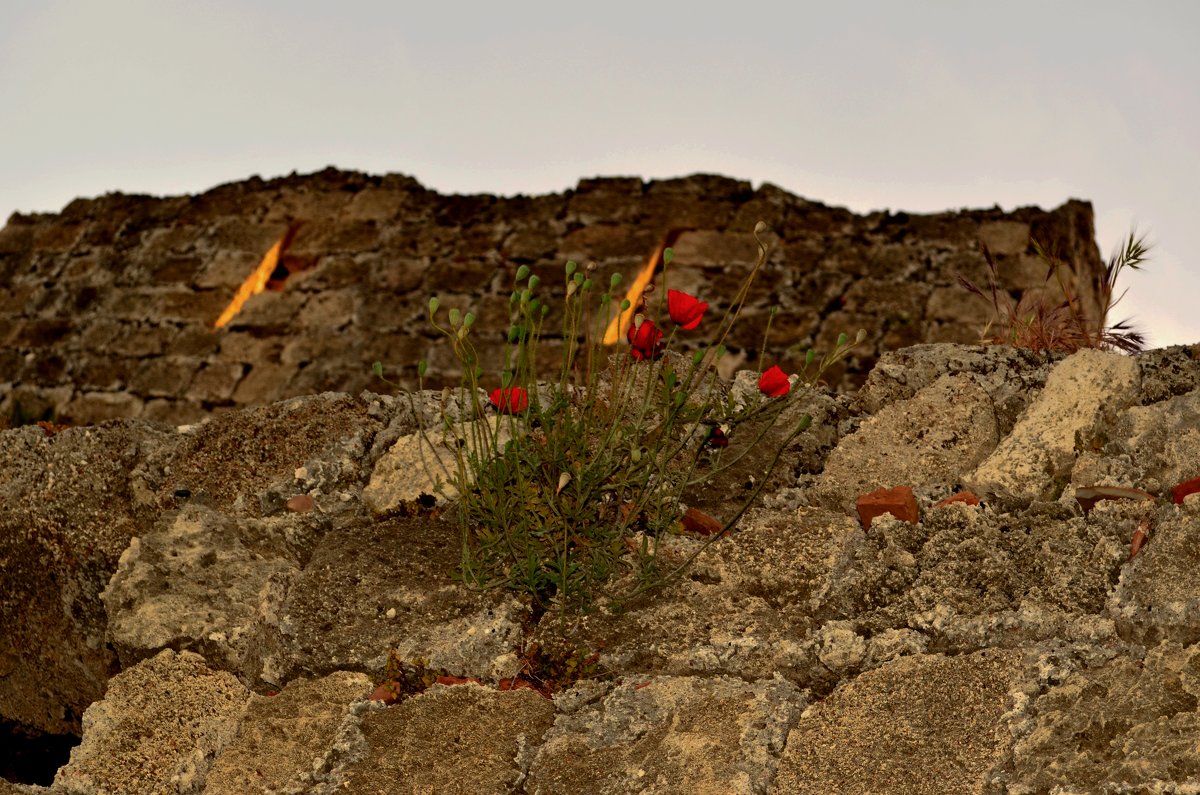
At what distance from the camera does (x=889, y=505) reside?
239 cm

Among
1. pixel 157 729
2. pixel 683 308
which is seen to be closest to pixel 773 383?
pixel 683 308

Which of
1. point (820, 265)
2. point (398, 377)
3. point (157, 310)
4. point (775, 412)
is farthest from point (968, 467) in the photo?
point (157, 310)

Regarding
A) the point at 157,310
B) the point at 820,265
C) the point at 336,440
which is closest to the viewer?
the point at 336,440

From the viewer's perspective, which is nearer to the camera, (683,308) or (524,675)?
(524,675)

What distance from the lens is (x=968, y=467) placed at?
2.54 metres

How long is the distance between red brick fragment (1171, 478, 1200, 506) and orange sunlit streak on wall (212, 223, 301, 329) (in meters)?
6.42

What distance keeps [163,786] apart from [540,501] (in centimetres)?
77

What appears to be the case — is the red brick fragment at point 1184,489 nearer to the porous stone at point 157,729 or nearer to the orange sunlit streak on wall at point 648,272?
the porous stone at point 157,729

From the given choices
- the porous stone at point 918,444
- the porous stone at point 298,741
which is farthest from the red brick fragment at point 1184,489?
the porous stone at point 298,741

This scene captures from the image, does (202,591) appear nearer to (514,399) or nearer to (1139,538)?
(514,399)

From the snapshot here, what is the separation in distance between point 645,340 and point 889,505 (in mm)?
525

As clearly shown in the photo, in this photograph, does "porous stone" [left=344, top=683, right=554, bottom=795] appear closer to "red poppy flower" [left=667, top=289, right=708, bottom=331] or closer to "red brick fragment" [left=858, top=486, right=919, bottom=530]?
"red brick fragment" [left=858, top=486, right=919, bottom=530]

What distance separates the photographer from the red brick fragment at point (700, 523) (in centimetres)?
251

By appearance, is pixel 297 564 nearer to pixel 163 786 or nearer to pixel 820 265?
pixel 163 786
